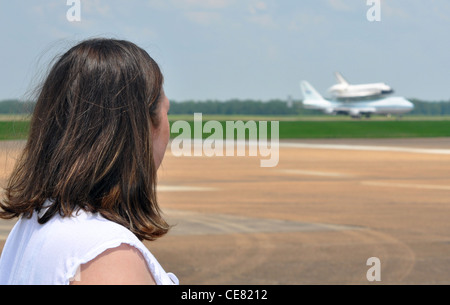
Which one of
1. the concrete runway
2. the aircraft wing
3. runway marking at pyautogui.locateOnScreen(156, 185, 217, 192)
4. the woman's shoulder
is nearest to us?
the woman's shoulder

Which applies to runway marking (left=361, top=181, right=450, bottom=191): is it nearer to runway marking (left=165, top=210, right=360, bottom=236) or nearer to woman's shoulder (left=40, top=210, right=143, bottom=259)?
runway marking (left=165, top=210, right=360, bottom=236)

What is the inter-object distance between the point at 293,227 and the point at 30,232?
1187cm

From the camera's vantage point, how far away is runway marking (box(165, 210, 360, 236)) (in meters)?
13.0

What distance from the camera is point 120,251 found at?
1553 millimetres

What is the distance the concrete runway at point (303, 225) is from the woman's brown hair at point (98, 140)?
1.90ft

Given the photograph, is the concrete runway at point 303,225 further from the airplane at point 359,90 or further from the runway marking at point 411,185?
the airplane at point 359,90

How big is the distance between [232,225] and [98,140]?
39.4 feet

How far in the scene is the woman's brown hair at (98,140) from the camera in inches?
68.7

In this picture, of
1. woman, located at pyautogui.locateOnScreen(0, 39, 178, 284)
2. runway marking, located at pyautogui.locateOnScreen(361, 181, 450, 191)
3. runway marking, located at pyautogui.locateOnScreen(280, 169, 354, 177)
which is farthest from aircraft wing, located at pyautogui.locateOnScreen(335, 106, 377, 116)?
woman, located at pyautogui.locateOnScreen(0, 39, 178, 284)

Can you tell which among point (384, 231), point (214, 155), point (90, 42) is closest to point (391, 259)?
point (384, 231)

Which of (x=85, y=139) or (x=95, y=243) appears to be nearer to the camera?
(x=95, y=243)

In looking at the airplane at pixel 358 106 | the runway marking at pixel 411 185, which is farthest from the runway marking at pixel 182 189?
the airplane at pixel 358 106

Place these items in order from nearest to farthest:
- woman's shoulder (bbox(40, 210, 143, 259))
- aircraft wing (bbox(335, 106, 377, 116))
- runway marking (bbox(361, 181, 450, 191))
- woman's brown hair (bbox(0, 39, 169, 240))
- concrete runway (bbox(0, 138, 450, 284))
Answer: woman's shoulder (bbox(40, 210, 143, 259))
woman's brown hair (bbox(0, 39, 169, 240))
concrete runway (bbox(0, 138, 450, 284))
runway marking (bbox(361, 181, 450, 191))
aircraft wing (bbox(335, 106, 377, 116))
